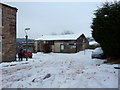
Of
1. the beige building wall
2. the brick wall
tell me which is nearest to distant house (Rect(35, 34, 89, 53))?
the beige building wall

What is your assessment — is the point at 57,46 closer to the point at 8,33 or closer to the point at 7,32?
the point at 8,33

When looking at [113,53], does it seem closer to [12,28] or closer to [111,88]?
[111,88]

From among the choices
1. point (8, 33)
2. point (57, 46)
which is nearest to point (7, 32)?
point (8, 33)

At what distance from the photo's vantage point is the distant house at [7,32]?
738 inches

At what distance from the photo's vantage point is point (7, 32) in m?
19.6

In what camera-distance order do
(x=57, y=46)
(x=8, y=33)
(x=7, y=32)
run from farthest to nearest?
(x=57, y=46) < (x=8, y=33) < (x=7, y=32)

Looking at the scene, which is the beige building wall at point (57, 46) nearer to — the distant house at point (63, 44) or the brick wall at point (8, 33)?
the distant house at point (63, 44)

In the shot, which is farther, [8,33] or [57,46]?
[57,46]

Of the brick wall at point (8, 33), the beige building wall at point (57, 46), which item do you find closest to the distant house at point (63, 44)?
the beige building wall at point (57, 46)

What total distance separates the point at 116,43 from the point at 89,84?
7.21m

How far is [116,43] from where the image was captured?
13.6 m

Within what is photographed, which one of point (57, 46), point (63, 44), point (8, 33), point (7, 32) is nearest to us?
point (7, 32)

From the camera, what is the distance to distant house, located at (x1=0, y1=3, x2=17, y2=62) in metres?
18.7

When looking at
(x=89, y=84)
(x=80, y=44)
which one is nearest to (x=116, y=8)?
(x=89, y=84)
